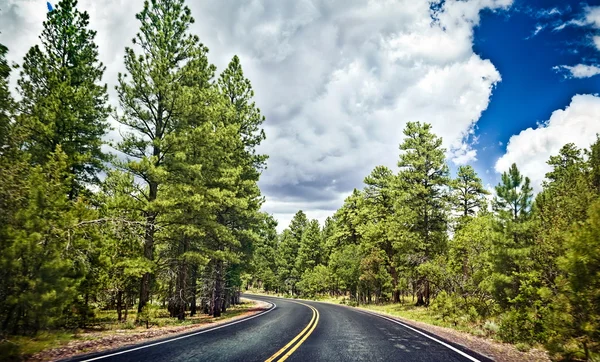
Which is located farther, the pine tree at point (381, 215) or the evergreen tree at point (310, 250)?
the evergreen tree at point (310, 250)

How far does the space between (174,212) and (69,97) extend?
903 cm

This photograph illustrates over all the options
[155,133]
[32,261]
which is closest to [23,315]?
[32,261]

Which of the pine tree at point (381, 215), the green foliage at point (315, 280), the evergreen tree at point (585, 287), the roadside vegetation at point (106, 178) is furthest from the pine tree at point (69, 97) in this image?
the green foliage at point (315, 280)

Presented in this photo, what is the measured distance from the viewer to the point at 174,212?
16.8m

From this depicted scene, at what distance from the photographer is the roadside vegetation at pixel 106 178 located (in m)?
8.91

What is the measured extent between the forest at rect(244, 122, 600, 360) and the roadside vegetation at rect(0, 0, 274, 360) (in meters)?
13.7

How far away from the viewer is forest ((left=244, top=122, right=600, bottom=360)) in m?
7.73

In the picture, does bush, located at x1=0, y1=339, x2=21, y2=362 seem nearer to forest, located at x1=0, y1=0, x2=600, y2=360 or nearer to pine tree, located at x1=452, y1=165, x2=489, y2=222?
forest, located at x1=0, y1=0, x2=600, y2=360

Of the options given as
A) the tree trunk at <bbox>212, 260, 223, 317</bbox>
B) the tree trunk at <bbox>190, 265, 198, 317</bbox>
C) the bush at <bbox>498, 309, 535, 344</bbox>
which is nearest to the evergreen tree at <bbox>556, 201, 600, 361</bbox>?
the bush at <bbox>498, 309, 535, 344</bbox>

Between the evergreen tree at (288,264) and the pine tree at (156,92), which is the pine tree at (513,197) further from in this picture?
the evergreen tree at (288,264)

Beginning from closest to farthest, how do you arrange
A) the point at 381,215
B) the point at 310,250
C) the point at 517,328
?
the point at 517,328, the point at 381,215, the point at 310,250

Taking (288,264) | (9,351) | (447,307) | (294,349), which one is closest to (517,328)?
(447,307)

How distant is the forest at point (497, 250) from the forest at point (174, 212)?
7 centimetres

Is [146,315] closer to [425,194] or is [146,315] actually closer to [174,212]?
[174,212]
